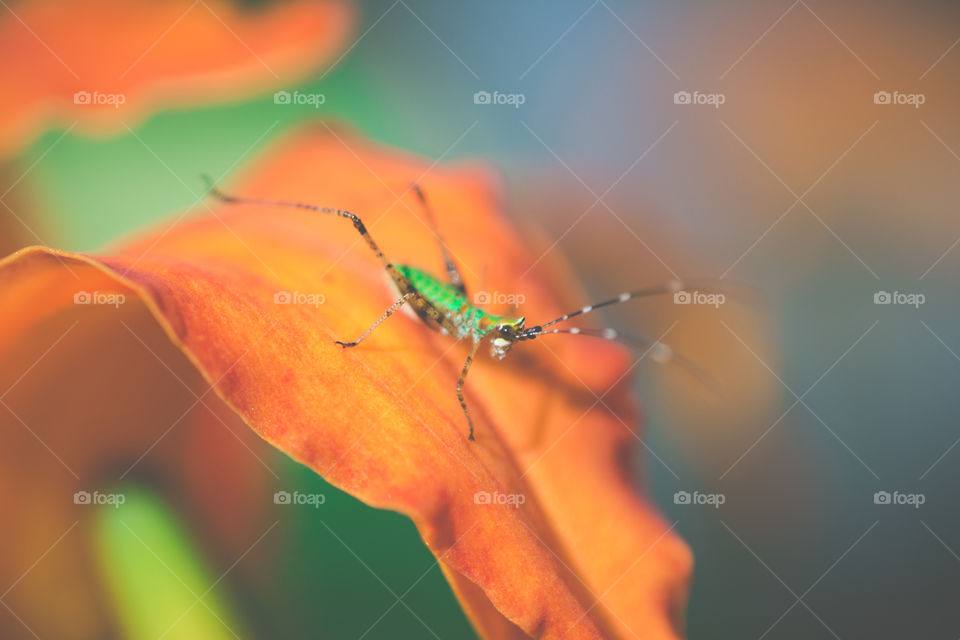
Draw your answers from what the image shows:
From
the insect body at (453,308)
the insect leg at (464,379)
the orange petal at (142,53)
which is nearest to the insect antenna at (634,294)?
the insect body at (453,308)

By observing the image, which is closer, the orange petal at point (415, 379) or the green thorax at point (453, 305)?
the orange petal at point (415, 379)

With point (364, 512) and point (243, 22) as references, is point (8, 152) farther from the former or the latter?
point (364, 512)

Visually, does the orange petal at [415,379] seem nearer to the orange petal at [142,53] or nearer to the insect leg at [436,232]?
the insect leg at [436,232]

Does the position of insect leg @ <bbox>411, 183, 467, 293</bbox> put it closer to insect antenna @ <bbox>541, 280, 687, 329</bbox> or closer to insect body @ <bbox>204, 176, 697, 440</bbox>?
insect body @ <bbox>204, 176, 697, 440</bbox>

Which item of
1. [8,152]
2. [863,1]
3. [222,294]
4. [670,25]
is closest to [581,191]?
[670,25]

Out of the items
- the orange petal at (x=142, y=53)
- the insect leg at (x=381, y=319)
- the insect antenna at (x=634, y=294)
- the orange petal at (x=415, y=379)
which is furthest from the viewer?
the insect antenna at (x=634, y=294)

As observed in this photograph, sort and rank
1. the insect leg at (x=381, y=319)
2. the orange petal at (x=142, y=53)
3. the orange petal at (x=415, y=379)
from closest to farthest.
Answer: the orange petal at (x=415, y=379)
the insect leg at (x=381, y=319)
the orange petal at (x=142, y=53)
